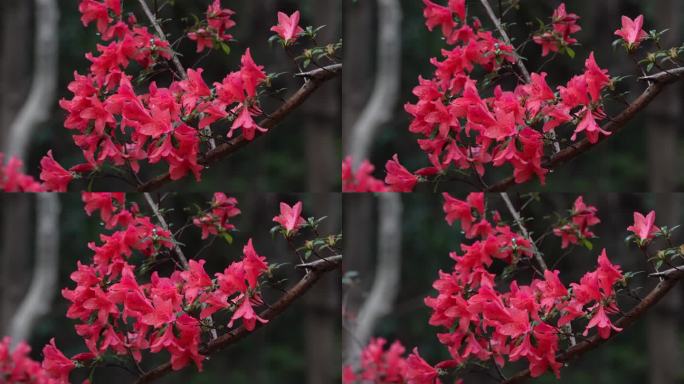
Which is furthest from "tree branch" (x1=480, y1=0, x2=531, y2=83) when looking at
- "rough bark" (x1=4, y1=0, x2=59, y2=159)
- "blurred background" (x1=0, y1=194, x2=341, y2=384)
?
"rough bark" (x1=4, y1=0, x2=59, y2=159)

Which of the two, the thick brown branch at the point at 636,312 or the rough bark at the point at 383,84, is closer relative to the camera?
the thick brown branch at the point at 636,312

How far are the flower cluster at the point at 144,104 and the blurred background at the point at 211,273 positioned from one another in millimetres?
168

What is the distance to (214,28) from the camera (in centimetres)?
270

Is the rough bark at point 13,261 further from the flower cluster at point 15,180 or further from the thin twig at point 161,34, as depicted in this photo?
the thin twig at point 161,34

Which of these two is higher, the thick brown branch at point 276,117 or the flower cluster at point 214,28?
the flower cluster at point 214,28

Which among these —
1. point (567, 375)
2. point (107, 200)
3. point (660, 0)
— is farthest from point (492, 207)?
point (107, 200)

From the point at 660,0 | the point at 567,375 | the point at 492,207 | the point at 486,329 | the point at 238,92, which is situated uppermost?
the point at 660,0

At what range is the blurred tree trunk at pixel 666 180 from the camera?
2.59 meters

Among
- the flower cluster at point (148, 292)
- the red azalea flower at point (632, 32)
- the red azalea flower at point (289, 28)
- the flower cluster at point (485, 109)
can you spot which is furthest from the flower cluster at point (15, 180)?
the red azalea flower at point (632, 32)

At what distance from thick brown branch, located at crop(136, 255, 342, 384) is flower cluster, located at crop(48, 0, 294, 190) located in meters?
0.45

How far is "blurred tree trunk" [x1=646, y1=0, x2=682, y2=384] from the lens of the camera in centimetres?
259

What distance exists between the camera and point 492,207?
2.70 m

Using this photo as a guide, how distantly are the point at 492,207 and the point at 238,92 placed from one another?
85 centimetres

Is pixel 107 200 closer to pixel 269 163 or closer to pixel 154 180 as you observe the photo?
pixel 154 180
